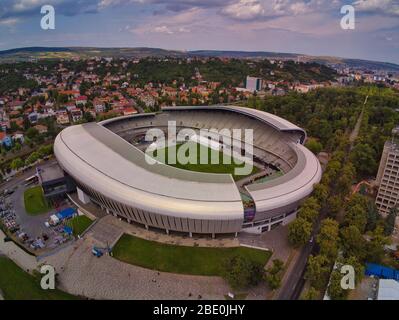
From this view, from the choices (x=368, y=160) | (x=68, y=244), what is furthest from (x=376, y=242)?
(x=68, y=244)

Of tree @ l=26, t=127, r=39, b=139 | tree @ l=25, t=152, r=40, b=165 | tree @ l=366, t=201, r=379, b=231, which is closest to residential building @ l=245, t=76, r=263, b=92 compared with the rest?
tree @ l=26, t=127, r=39, b=139

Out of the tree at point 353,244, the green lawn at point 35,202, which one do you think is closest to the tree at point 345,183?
the tree at point 353,244

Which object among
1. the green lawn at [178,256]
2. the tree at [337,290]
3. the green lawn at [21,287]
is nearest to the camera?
the tree at [337,290]

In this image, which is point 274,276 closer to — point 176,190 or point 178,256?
point 178,256

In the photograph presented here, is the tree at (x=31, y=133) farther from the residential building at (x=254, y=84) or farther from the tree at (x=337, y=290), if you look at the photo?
the residential building at (x=254, y=84)

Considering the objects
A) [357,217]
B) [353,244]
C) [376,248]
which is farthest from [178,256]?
A: [357,217]

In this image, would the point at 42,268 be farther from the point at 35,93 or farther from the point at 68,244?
the point at 35,93
